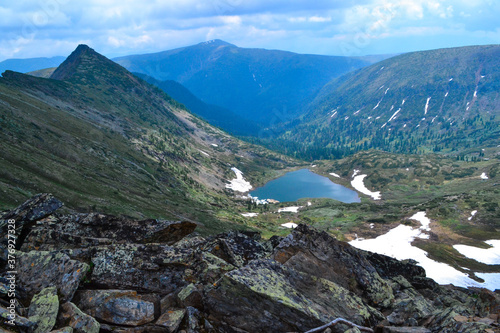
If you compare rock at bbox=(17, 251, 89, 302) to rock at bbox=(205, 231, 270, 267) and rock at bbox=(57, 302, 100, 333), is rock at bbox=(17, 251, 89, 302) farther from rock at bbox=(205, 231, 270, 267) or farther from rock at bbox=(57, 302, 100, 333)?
rock at bbox=(205, 231, 270, 267)

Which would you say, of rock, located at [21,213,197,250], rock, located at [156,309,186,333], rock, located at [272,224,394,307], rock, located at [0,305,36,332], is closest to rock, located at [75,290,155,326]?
rock, located at [156,309,186,333]

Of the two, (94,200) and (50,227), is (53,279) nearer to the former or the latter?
(50,227)

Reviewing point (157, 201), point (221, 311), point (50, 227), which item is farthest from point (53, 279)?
point (157, 201)

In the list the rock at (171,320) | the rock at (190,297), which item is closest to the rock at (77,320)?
the rock at (171,320)

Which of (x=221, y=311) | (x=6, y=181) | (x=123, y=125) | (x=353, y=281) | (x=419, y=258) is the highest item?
→ (x=123, y=125)

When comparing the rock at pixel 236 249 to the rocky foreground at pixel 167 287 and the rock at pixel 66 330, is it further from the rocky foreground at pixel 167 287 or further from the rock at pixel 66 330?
the rock at pixel 66 330

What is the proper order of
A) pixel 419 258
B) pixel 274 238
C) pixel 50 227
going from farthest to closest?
1. pixel 419 258
2. pixel 274 238
3. pixel 50 227
